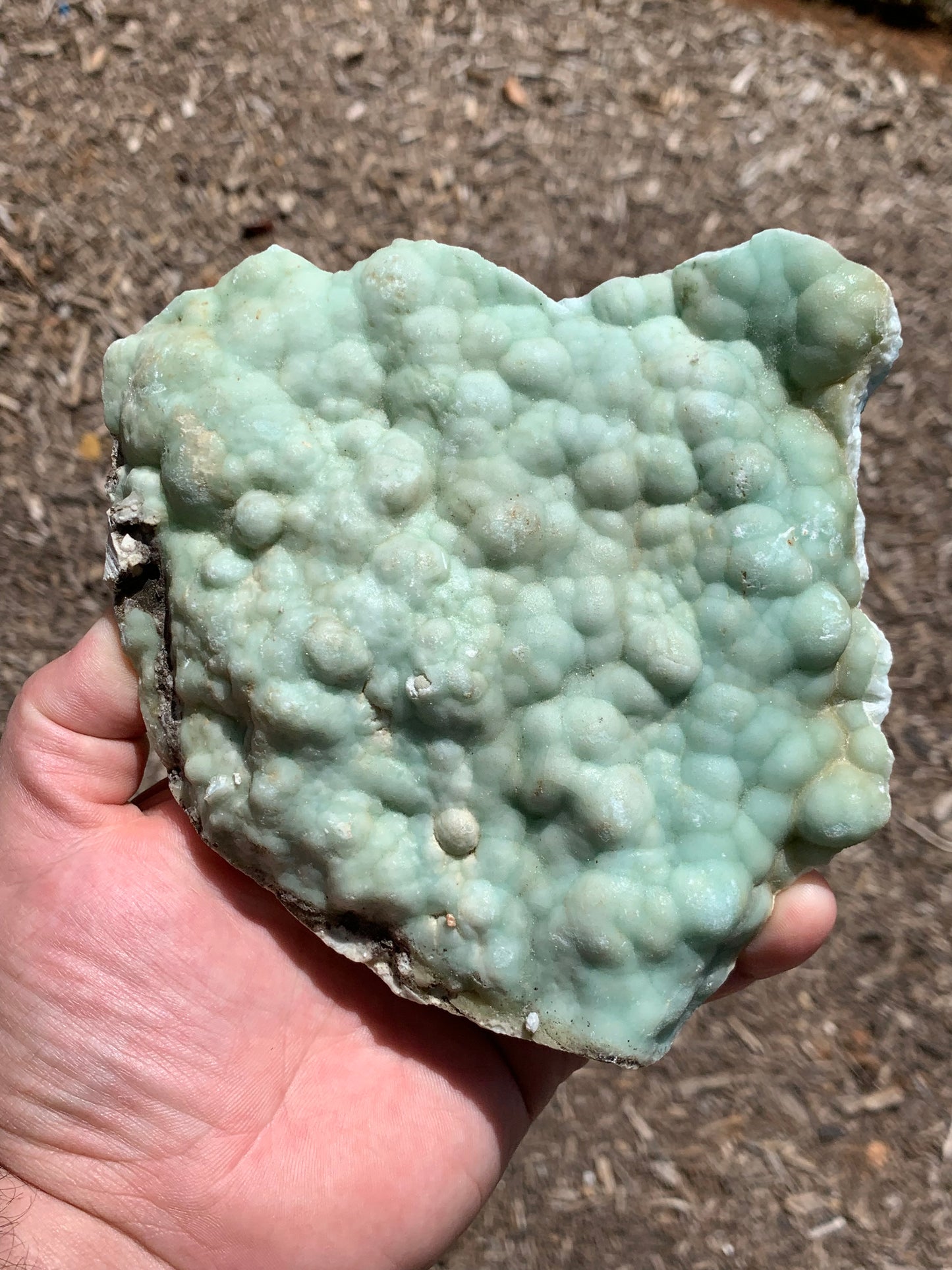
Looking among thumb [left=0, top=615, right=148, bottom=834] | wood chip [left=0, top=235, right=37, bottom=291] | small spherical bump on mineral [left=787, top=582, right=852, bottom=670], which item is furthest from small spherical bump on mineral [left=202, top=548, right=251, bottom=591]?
wood chip [left=0, top=235, right=37, bottom=291]

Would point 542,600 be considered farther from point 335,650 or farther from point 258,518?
point 258,518

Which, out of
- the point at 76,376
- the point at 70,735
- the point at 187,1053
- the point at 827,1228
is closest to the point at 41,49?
the point at 76,376

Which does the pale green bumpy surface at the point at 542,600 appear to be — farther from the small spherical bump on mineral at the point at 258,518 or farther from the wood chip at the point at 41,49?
the wood chip at the point at 41,49

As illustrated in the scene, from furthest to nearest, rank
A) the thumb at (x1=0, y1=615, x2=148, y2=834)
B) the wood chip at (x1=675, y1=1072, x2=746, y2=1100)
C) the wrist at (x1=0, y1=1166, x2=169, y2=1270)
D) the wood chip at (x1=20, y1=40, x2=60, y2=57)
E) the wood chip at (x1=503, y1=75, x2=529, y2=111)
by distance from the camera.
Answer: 1. the wood chip at (x1=503, y1=75, x2=529, y2=111)
2. the wood chip at (x1=20, y1=40, x2=60, y2=57)
3. the wood chip at (x1=675, y1=1072, x2=746, y2=1100)
4. the thumb at (x1=0, y1=615, x2=148, y2=834)
5. the wrist at (x1=0, y1=1166, x2=169, y2=1270)

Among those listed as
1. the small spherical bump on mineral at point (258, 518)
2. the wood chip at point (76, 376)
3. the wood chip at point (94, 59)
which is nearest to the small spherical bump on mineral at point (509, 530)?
the small spherical bump on mineral at point (258, 518)

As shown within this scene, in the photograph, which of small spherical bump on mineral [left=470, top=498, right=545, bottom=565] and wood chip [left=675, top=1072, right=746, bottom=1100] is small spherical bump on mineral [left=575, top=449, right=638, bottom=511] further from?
wood chip [left=675, top=1072, right=746, bottom=1100]
